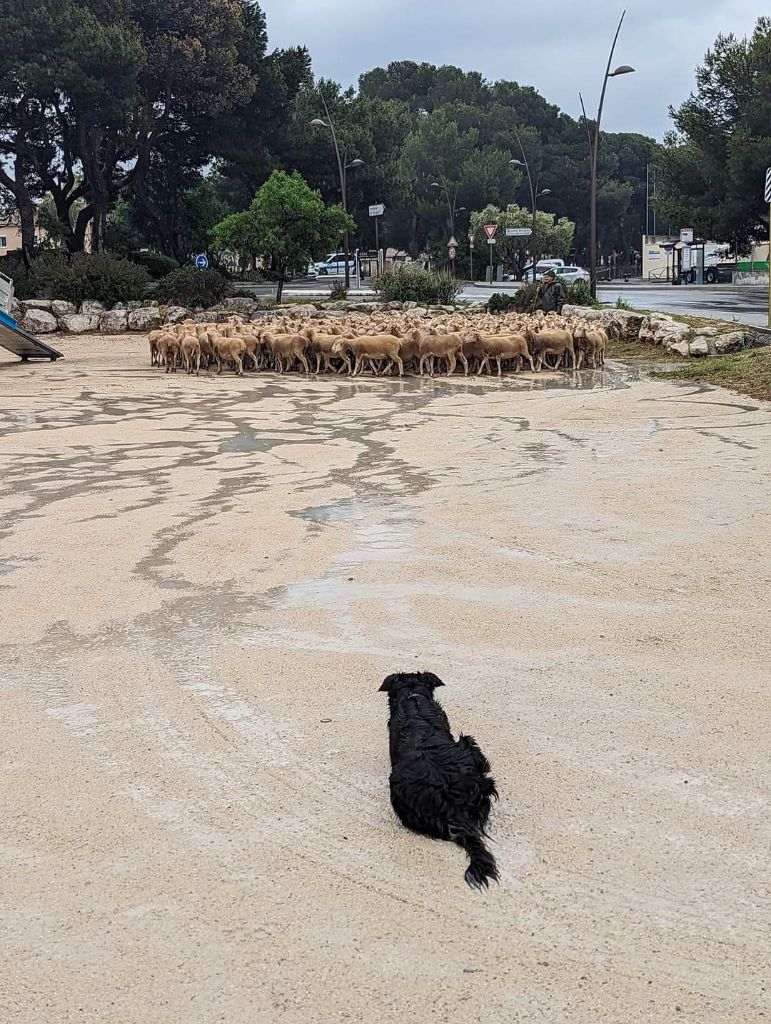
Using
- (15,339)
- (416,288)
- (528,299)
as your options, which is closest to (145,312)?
(416,288)

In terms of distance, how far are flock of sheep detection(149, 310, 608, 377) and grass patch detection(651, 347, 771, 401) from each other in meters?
2.21

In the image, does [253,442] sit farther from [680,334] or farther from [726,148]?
[726,148]

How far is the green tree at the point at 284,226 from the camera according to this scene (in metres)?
35.5

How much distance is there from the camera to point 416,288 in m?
35.4

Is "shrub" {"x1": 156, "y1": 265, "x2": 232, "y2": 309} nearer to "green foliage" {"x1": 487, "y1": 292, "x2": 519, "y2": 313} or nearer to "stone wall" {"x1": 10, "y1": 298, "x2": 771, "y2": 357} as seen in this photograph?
"stone wall" {"x1": 10, "y1": 298, "x2": 771, "y2": 357}

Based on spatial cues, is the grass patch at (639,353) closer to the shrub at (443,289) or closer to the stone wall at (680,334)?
the stone wall at (680,334)

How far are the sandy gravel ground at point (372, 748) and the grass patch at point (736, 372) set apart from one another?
6.29 m

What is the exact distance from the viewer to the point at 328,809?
3.49 metres

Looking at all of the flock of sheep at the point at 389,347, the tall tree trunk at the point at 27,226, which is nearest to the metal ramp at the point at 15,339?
the flock of sheep at the point at 389,347

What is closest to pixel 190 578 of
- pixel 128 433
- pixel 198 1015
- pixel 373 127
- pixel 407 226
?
pixel 198 1015

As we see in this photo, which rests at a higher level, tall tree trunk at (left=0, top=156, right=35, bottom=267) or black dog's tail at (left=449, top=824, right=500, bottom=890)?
tall tree trunk at (left=0, top=156, right=35, bottom=267)

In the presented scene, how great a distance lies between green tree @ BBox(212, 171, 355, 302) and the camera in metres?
35.5

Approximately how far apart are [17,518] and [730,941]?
637cm

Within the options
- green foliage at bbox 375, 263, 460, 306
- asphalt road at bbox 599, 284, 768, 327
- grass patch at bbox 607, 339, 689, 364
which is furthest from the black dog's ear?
green foliage at bbox 375, 263, 460, 306
